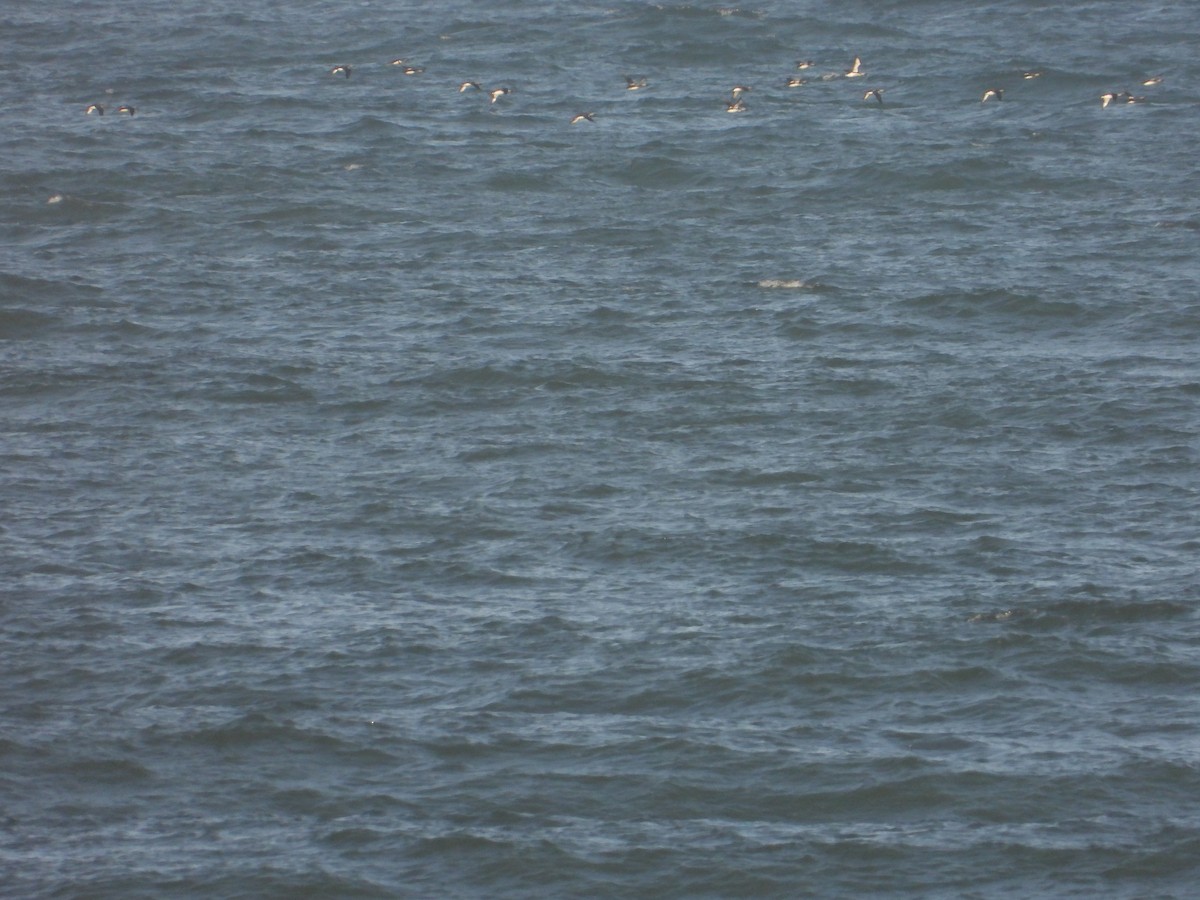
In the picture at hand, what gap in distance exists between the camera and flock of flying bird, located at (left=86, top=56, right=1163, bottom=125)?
95375mm

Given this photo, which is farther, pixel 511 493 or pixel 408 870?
pixel 511 493

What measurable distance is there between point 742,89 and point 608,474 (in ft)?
153

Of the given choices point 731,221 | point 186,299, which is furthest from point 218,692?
point 731,221

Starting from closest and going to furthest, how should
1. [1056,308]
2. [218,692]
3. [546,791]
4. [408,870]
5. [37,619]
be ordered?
[408,870] → [546,791] → [218,692] → [37,619] → [1056,308]

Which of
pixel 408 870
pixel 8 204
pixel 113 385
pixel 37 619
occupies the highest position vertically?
pixel 8 204

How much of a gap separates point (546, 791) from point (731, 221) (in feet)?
148

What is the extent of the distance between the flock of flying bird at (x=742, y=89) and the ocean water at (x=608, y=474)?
1.82 ft

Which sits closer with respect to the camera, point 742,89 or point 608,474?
point 608,474

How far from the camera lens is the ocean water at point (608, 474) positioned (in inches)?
1640

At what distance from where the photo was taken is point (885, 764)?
4316 centimetres

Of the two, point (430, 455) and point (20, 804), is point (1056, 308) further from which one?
point (20, 804)

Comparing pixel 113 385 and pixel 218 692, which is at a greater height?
pixel 113 385

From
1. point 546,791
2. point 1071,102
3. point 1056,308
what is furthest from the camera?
point 1071,102

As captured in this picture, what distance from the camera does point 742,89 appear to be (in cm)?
10156
